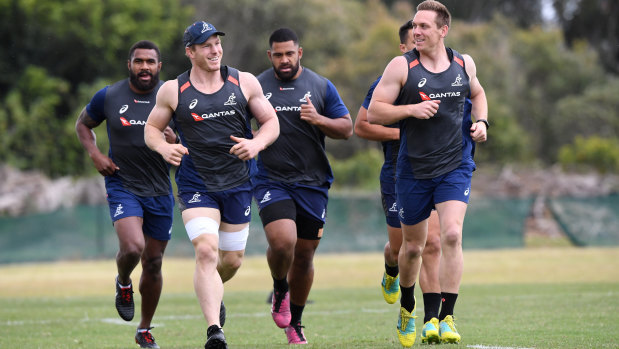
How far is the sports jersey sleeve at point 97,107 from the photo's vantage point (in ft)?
31.3

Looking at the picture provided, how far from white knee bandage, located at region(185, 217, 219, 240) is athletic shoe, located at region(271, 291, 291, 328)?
5.41 ft

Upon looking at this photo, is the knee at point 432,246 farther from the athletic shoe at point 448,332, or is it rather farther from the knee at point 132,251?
the knee at point 132,251

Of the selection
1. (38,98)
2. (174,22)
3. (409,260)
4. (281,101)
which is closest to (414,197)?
(409,260)

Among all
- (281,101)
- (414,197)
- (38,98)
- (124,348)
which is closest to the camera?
(414,197)

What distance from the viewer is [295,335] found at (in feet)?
28.7

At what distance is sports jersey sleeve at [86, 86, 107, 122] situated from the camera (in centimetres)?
955

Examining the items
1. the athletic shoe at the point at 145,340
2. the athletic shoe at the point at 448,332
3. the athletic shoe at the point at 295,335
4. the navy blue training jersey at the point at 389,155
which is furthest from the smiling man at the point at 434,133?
the athletic shoe at the point at 145,340

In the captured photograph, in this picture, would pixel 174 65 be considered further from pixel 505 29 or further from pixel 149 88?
pixel 149 88

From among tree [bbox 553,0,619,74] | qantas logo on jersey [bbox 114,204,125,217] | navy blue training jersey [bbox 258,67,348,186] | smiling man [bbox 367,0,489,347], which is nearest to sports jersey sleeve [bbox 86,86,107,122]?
qantas logo on jersey [bbox 114,204,125,217]

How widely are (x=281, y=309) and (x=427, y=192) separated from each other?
2048mm

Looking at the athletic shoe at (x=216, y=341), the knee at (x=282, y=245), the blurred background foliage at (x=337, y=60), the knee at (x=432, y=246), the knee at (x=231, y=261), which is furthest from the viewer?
the blurred background foliage at (x=337, y=60)

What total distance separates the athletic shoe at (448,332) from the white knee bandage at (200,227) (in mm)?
1953

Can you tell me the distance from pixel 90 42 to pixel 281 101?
30.4 meters

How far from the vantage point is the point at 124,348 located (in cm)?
849
